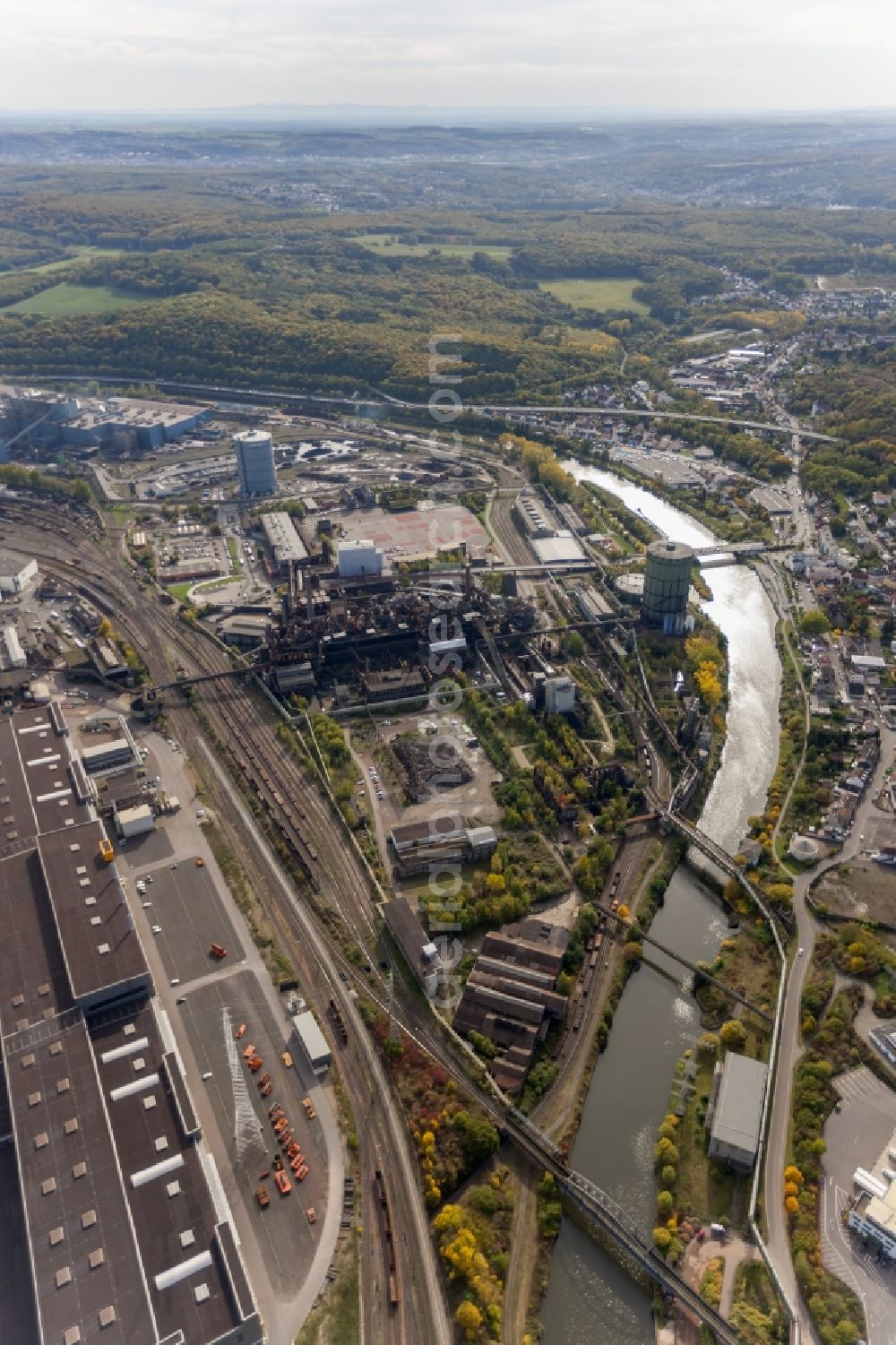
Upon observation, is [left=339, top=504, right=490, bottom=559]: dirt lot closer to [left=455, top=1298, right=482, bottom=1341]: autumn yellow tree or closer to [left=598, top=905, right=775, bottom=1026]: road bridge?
[left=598, top=905, right=775, bottom=1026]: road bridge

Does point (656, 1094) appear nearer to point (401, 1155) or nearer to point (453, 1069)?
point (453, 1069)

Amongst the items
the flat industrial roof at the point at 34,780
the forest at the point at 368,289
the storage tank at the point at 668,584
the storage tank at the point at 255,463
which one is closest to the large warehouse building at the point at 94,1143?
the flat industrial roof at the point at 34,780

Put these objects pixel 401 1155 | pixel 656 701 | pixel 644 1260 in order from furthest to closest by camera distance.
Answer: pixel 656 701
pixel 401 1155
pixel 644 1260

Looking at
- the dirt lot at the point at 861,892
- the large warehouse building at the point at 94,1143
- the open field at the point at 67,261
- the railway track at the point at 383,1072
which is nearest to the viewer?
the large warehouse building at the point at 94,1143

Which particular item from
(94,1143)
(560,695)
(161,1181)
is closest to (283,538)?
(560,695)

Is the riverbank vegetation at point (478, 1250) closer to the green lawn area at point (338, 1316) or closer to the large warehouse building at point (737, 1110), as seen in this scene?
the green lawn area at point (338, 1316)

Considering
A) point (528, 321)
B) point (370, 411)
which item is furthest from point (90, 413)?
point (528, 321)
